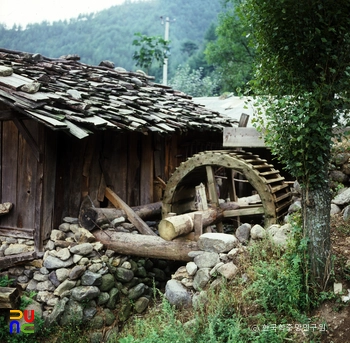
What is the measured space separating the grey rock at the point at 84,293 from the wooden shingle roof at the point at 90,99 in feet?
7.63

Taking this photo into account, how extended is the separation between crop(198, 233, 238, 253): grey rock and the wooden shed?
2.21 metres

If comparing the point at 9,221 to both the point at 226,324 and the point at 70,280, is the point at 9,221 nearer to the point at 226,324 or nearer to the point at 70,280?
the point at 70,280

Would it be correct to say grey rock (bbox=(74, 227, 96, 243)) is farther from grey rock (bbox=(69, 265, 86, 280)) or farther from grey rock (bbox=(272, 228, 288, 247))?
grey rock (bbox=(272, 228, 288, 247))

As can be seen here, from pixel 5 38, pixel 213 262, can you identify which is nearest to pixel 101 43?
pixel 5 38

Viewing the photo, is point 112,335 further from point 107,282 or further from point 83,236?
point 83,236

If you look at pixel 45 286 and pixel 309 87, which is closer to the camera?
pixel 309 87

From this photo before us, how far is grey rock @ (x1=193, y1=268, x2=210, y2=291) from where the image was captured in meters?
5.32

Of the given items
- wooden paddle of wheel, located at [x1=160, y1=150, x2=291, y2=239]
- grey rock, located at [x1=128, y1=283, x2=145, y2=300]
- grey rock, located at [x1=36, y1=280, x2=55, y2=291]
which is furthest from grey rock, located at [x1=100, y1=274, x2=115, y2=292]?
wooden paddle of wheel, located at [x1=160, y1=150, x2=291, y2=239]

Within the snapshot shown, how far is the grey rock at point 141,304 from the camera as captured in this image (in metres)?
6.86

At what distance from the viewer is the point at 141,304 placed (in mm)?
6898

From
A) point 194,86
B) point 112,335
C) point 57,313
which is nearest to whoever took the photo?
point 57,313

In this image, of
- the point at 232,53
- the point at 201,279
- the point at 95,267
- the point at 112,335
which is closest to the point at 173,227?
the point at 201,279

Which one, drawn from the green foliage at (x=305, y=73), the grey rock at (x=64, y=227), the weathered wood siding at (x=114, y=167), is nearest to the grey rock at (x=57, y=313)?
the grey rock at (x=64, y=227)

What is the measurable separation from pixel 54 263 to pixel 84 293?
649 millimetres
